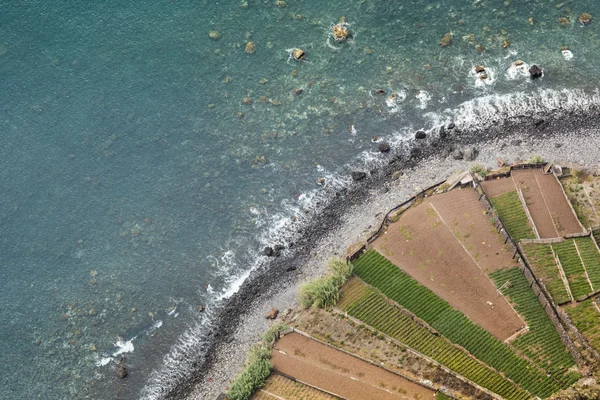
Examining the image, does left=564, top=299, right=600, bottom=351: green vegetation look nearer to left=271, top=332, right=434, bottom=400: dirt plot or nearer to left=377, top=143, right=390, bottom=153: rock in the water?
left=271, top=332, right=434, bottom=400: dirt plot

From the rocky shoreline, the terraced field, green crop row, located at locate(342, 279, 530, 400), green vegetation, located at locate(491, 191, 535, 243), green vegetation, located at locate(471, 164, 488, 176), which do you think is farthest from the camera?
green vegetation, located at locate(471, 164, 488, 176)

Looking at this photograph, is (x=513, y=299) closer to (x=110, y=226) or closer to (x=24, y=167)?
(x=110, y=226)

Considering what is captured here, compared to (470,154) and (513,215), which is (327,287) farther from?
(470,154)

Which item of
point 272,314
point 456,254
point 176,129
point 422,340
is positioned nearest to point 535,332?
point 422,340

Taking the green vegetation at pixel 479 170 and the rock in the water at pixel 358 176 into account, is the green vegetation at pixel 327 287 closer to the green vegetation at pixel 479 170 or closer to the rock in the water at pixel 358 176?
the rock in the water at pixel 358 176

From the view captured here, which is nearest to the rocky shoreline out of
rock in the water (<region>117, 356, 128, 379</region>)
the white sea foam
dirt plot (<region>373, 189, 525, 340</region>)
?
the white sea foam

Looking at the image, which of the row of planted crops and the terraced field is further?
the terraced field
